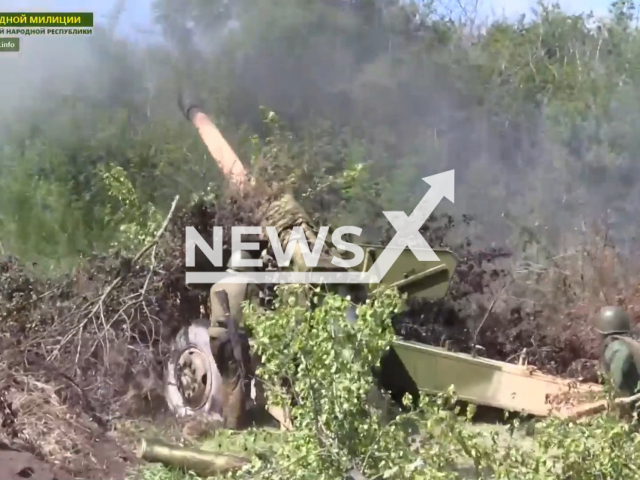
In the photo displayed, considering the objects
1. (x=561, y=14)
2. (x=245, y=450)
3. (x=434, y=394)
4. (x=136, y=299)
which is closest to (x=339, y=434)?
(x=245, y=450)

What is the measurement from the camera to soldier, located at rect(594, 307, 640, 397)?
3.75m

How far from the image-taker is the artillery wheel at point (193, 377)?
13.8ft

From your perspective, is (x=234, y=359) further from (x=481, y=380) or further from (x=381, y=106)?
(x=381, y=106)

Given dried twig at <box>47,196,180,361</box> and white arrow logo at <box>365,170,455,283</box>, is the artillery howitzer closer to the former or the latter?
white arrow logo at <box>365,170,455,283</box>

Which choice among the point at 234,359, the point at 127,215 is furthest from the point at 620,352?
the point at 127,215

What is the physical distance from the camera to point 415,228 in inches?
201

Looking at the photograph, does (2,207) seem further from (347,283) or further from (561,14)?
(561,14)

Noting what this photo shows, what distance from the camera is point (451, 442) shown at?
2920 mm

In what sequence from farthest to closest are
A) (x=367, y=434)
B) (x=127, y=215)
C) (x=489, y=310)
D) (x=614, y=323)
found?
1. (x=489, y=310)
2. (x=127, y=215)
3. (x=614, y=323)
4. (x=367, y=434)

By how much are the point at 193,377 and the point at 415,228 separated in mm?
1617

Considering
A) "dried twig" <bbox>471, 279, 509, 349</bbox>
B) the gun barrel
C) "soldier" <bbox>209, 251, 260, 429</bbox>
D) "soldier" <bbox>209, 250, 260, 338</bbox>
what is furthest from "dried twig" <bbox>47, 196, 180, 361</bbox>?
"dried twig" <bbox>471, 279, 509, 349</bbox>

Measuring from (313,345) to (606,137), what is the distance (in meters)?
3.36

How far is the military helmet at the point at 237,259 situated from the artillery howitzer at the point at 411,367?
196mm

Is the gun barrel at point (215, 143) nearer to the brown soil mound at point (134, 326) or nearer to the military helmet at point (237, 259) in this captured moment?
the brown soil mound at point (134, 326)
